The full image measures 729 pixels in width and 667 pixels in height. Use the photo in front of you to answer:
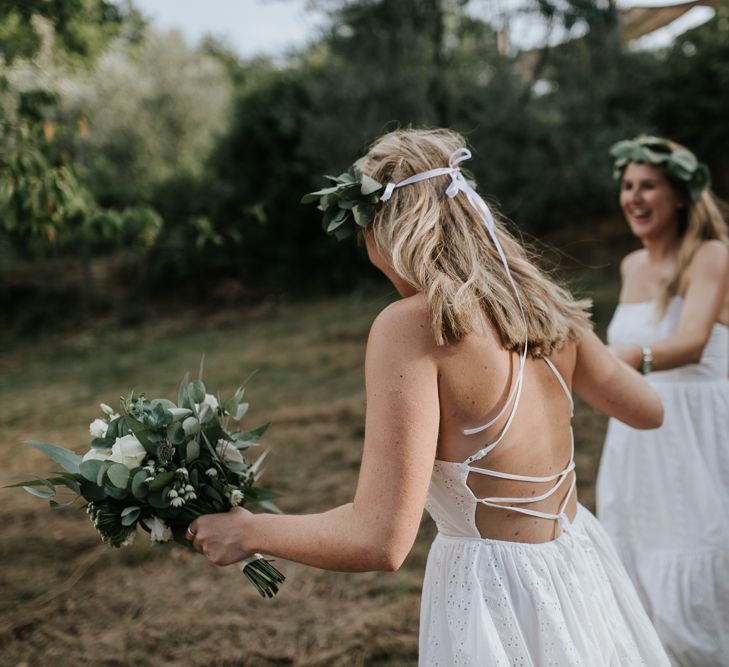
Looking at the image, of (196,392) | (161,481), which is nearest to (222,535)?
(161,481)

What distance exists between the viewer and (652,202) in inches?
143

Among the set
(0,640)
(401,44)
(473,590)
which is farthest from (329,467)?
(401,44)

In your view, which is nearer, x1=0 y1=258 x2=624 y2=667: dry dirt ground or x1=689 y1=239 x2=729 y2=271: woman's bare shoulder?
x1=689 y1=239 x2=729 y2=271: woman's bare shoulder

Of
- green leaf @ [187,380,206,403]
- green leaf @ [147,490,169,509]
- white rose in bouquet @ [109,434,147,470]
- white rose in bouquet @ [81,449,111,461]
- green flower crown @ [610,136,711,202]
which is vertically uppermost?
green flower crown @ [610,136,711,202]

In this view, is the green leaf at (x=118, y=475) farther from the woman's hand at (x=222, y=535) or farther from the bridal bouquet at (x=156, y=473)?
the woman's hand at (x=222, y=535)

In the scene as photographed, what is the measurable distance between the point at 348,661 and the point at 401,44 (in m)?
11.3

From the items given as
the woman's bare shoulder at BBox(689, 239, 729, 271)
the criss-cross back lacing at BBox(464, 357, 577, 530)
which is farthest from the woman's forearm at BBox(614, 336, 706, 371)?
the criss-cross back lacing at BBox(464, 357, 577, 530)

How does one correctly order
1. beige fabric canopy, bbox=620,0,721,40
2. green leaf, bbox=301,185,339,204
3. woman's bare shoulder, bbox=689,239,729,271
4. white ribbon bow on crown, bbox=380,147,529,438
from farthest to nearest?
beige fabric canopy, bbox=620,0,721,40 < woman's bare shoulder, bbox=689,239,729,271 < green leaf, bbox=301,185,339,204 < white ribbon bow on crown, bbox=380,147,529,438

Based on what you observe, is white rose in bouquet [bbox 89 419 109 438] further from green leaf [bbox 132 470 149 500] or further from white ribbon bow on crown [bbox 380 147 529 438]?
white ribbon bow on crown [bbox 380 147 529 438]

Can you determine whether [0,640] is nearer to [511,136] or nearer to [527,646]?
[527,646]

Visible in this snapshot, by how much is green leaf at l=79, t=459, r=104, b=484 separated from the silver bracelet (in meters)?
2.36

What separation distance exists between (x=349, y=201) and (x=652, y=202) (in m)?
2.36

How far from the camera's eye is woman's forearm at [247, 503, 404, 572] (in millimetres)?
1570

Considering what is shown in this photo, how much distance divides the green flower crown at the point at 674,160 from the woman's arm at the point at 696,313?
338mm
